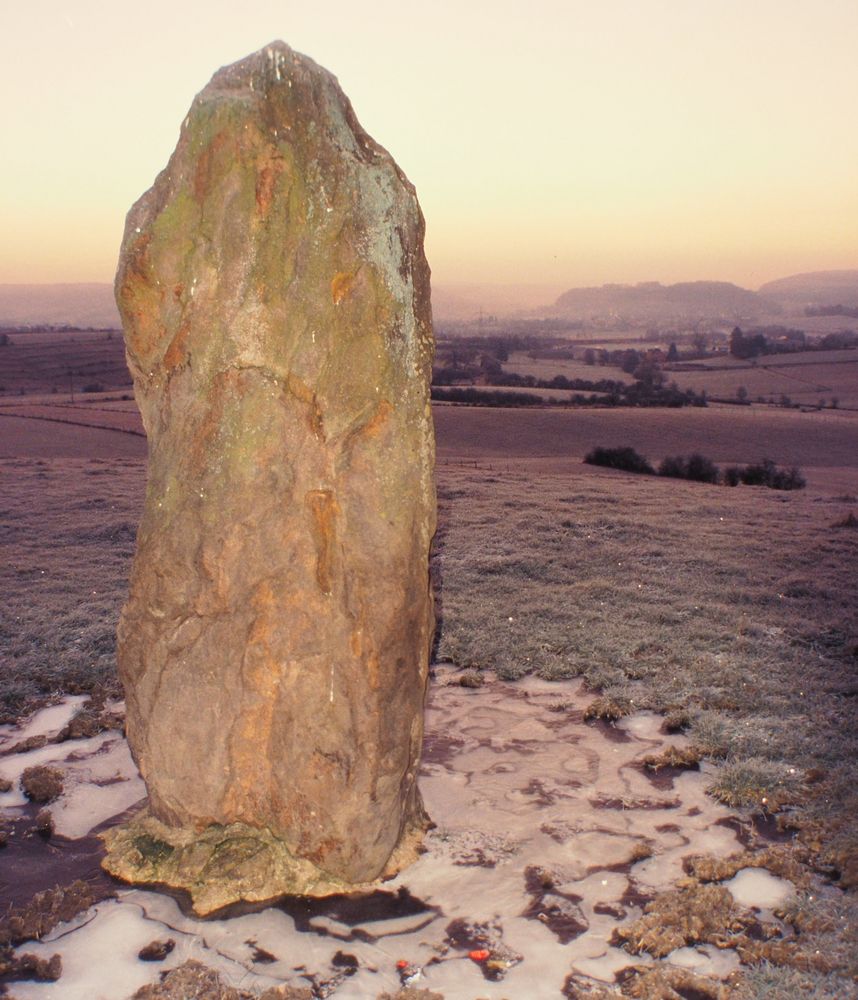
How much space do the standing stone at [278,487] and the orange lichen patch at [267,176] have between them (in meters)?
0.01

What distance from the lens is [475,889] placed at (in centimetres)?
558

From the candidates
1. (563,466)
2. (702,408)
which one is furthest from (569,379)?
(563,466)

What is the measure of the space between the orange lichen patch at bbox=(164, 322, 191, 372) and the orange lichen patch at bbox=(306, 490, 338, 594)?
1.08 m

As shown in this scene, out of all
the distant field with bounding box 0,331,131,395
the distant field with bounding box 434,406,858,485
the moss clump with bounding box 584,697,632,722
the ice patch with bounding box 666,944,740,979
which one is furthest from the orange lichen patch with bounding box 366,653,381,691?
A: the distant field with bounding box 0,331,131,395

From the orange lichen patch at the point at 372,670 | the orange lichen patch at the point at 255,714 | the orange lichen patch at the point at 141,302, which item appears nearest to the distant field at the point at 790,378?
the orange lichen patch at the point at 372,670

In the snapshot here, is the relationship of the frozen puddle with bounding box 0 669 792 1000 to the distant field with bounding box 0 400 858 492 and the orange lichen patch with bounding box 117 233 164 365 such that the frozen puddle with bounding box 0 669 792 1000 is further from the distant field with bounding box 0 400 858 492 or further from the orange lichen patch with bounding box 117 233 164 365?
the distant field with bounding box 0 400 858 492

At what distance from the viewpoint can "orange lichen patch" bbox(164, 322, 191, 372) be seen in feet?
17.5

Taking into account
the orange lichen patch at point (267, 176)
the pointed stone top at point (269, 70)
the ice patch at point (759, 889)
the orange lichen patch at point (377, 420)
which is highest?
the pointed stone top at point (269, 70)

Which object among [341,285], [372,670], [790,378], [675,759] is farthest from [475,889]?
[790,378]

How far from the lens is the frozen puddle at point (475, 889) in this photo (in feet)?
15.9

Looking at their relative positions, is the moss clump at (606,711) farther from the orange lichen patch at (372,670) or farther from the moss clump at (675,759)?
the orange lichen patch at (372,670)

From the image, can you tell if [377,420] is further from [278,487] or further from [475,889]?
[475,889]

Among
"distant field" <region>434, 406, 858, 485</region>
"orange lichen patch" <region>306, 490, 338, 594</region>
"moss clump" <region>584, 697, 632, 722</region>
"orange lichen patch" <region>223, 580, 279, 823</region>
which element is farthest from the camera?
"distant field" <region>434, 406, 858, 485</region>

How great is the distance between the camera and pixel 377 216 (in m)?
5.29
